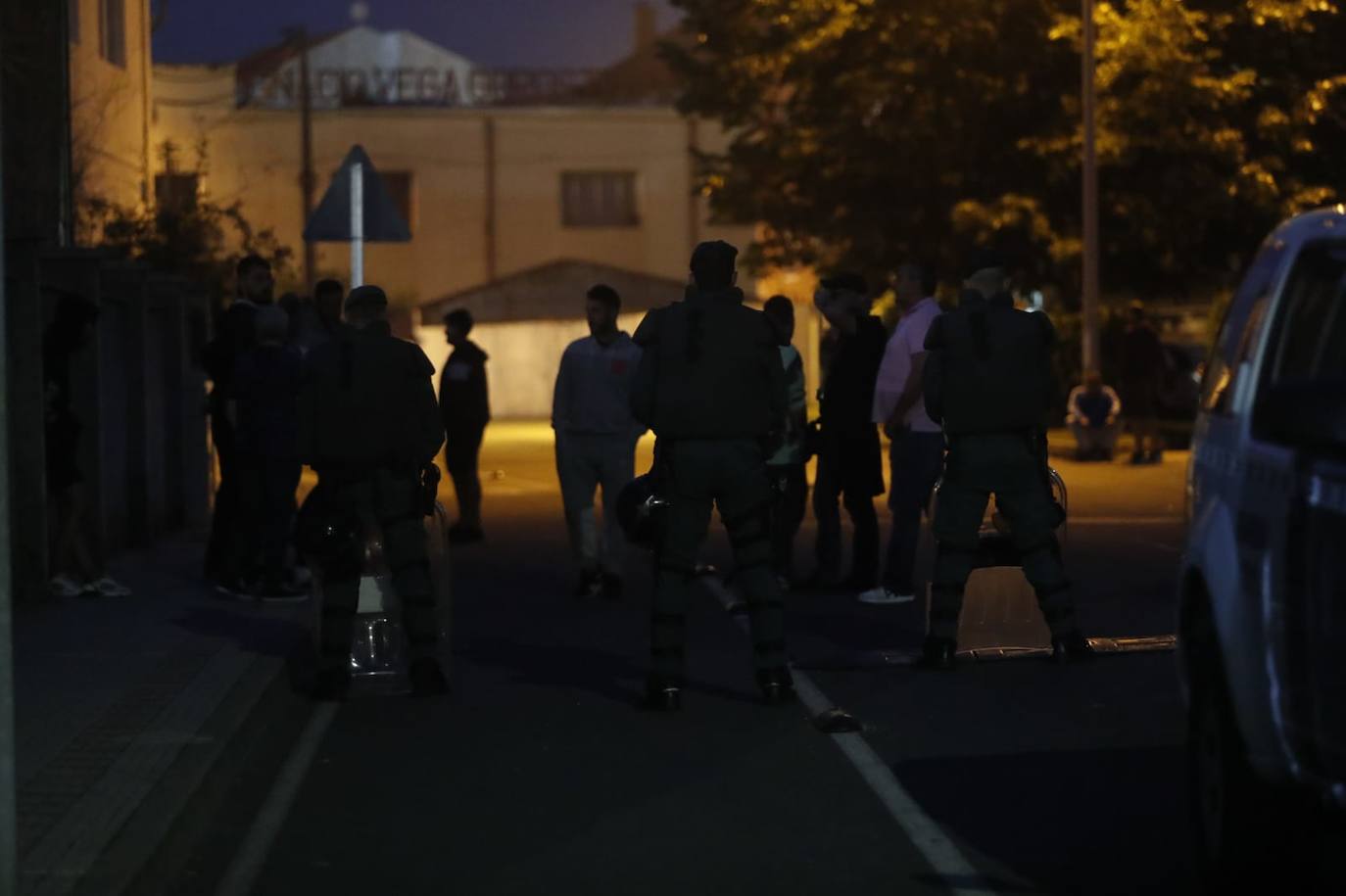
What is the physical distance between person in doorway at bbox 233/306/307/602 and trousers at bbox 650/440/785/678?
399 centimetres

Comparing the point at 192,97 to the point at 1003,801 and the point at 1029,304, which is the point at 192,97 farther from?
the point at 1003,801

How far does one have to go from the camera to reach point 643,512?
→ 33.6ft

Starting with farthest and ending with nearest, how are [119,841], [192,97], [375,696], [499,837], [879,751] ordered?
1. [192,97]
2. [375,696]
3. [879,751]
4. [499,837]
5. [119,841]

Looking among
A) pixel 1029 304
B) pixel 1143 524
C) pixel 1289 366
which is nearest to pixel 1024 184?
pixel 1029 304

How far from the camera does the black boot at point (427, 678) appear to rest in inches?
417

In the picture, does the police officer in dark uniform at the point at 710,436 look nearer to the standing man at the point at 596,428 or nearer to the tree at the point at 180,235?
the standing man at the point at 596,428

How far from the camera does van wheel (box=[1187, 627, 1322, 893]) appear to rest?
6008 mm

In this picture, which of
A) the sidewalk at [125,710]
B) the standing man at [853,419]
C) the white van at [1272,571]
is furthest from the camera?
the standing man at [853,419]

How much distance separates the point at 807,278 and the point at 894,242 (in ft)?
66.1

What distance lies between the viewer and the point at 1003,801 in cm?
801

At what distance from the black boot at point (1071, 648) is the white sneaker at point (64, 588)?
5.87m

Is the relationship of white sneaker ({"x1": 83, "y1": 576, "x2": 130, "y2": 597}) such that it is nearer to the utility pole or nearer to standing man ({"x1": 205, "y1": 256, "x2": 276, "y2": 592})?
standing man ({"x1": 205, "y1": 256, "x2": 276, "y2": 592})

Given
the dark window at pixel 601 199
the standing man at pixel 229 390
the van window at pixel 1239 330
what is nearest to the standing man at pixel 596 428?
the standing man at pixel 229 390

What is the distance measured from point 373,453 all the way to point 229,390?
3.40 metres
